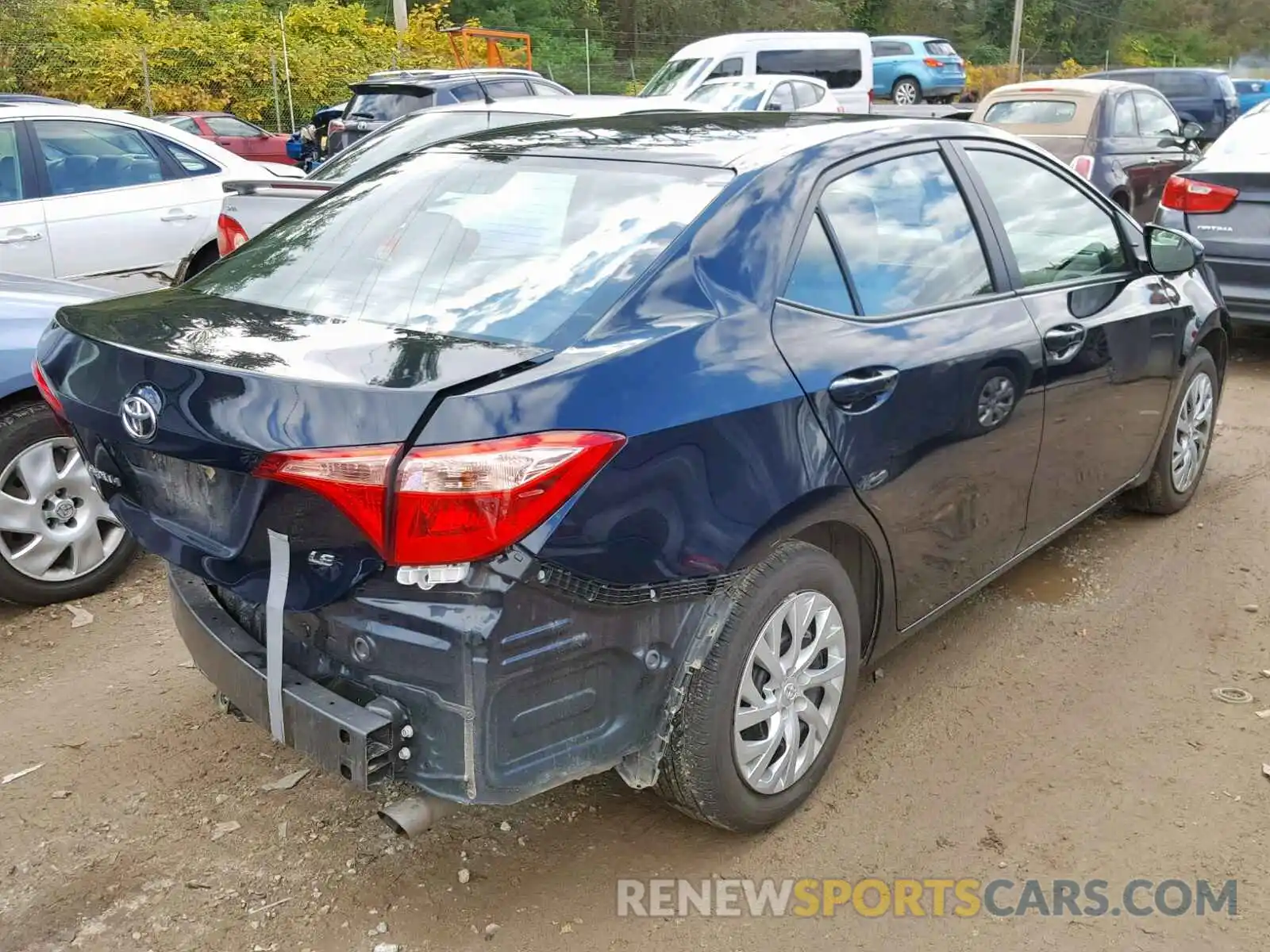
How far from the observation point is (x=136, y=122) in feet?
24.8

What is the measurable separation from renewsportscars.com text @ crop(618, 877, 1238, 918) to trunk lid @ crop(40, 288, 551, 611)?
1.11m

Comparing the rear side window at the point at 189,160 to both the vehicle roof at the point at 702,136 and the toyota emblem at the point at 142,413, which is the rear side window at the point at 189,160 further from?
→ the toyota emblem at the point at 142,413

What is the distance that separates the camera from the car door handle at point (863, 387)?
2812 mm

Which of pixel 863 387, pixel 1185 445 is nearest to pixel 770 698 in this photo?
pixel 863 387

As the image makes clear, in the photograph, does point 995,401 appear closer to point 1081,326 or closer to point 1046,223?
point 1081,326

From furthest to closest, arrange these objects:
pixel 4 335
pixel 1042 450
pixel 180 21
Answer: pixel 180 21 < pixel 4 335 < pixel 1042 450

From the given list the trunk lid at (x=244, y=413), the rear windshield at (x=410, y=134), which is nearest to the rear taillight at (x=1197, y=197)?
the rear windshield at (x=410, y=134)

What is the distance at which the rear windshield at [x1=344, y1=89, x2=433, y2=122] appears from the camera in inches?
411

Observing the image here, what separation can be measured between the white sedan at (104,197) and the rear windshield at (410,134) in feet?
2.97

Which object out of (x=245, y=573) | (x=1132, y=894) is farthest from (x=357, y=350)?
(x=1132, y=894)

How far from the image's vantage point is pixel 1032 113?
11.5 meters

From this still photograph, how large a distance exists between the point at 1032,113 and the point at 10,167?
9.04 meters

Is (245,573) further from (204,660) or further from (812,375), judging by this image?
(812,375)

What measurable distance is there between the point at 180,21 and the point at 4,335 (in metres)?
26.9
